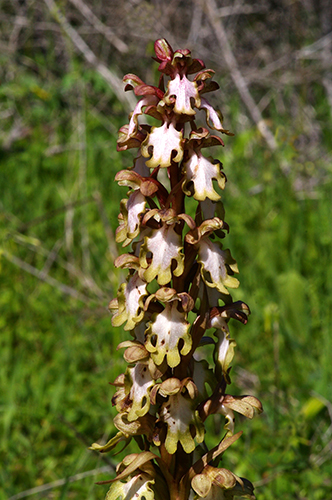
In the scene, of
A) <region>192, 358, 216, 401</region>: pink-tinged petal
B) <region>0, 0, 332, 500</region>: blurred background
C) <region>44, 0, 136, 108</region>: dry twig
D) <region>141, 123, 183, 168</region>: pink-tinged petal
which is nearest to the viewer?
<region>141, 123, 183, 168</region>: pink-tinged petal

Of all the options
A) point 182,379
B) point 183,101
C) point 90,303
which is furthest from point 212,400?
point 90,303

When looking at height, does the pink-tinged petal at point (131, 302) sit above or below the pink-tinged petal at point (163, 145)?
below

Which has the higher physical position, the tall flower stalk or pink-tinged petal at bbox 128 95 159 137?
pink-tinged petal at bbox 128 95 159 137

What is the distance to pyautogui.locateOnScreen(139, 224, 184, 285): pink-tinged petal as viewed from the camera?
114 cm

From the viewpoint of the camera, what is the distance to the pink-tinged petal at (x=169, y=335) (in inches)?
45.0

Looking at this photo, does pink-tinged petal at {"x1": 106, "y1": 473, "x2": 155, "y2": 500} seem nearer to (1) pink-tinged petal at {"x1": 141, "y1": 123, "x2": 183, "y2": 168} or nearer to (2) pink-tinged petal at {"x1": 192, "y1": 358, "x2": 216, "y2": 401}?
(2) pink-tinged petal at {"x1": 192, "y1": 358, "x2": 216, "y2": 401}

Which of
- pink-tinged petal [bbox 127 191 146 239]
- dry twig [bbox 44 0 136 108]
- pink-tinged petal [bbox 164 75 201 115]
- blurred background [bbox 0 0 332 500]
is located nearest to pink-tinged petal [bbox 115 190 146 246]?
pink-tinged petal [bbox 127 191 146 239]

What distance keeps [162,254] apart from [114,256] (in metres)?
1.93

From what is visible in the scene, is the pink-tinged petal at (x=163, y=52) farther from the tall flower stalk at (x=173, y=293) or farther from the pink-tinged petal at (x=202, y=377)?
the pink-tinged petal at (x=202, y=377)

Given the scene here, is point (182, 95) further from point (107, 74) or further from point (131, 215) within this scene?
point (107, 74)

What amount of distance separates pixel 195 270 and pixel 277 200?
3083 mm

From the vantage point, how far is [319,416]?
7.47 feet

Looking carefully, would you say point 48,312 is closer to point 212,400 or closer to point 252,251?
point 252,251

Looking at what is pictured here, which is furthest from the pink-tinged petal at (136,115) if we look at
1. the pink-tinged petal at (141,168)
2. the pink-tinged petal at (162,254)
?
the pink-tinged petal at (162,254)
